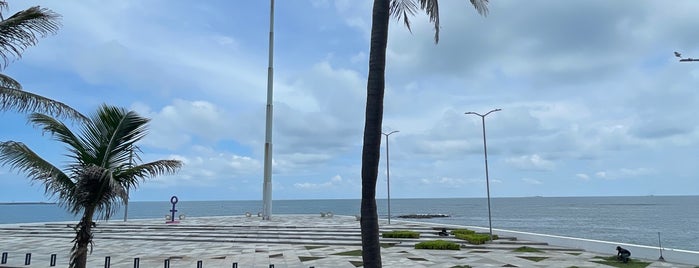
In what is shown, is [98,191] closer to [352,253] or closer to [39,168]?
[39,168]

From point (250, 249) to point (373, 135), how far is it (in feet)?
56.7

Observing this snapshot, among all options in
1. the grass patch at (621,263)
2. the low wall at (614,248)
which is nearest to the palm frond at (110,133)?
the grass patch at (621,263)

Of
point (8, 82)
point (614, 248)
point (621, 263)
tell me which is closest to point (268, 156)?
point (614, 248)

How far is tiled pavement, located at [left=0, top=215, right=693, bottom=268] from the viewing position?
18.7 meters

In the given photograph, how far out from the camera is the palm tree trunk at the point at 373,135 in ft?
25.9

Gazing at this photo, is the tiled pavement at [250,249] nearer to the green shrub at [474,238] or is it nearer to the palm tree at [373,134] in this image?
the green shrub at [474,238]

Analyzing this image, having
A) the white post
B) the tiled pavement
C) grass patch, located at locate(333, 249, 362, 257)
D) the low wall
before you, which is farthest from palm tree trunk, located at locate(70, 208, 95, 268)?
the white post

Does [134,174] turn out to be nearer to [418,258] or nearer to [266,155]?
[418,258]

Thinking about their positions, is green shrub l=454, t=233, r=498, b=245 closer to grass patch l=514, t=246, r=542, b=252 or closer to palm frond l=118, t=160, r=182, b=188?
grass patch l=514, t=246, r=542, b=252

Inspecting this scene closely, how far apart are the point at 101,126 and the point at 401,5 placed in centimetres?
756

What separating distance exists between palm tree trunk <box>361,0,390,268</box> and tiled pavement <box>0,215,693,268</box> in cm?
1087

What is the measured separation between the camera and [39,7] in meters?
10.3

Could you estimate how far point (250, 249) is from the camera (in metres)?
23.5

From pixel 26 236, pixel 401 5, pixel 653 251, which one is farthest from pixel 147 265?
pixel 653 251
